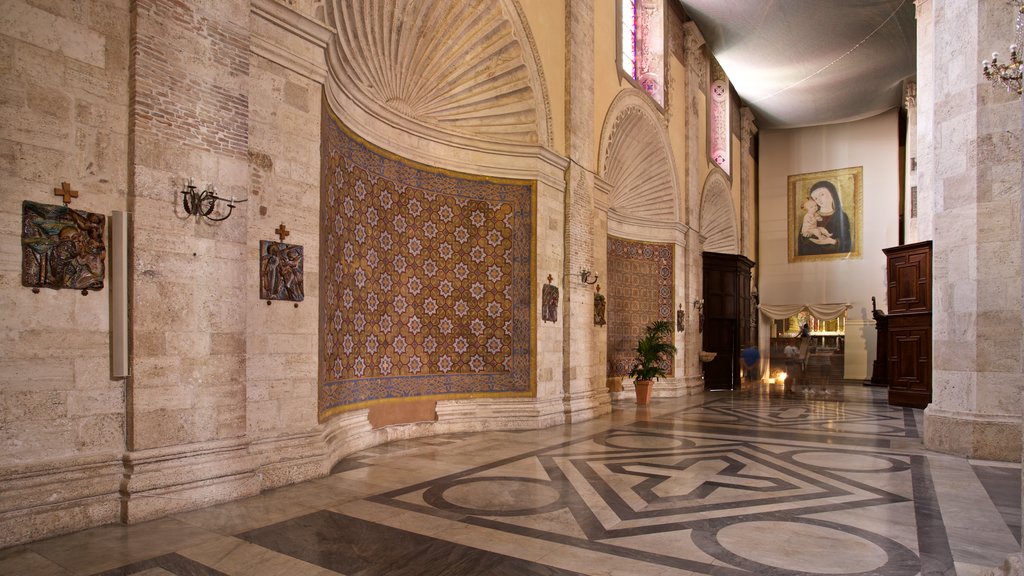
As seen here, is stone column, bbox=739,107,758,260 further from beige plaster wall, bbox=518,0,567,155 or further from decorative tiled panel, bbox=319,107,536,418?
decorative tiled panel, bbox=319,107,536,418

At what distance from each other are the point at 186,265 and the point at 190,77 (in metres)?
1.34

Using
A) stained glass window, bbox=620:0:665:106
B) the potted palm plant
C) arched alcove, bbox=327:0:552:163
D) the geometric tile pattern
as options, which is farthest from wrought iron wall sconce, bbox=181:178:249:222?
stained glass window, bbox=620:0:665:106

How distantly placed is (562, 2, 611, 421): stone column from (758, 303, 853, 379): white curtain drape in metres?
12.0

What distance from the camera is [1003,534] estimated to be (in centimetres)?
387

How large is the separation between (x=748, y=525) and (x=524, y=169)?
19.0 feet

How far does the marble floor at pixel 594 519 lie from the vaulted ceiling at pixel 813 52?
11172 millimetres

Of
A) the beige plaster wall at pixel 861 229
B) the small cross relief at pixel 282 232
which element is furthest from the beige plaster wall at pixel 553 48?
the beige plaster wall at pixel 861 229

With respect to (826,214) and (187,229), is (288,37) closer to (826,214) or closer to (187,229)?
(187,229)

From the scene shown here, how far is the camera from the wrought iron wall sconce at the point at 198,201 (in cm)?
437

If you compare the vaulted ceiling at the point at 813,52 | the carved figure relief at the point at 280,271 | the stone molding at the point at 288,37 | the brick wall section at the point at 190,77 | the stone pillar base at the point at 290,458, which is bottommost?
the stone pillar base at the point at 290,458

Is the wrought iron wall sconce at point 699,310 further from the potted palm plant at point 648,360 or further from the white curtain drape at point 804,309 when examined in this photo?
the white curtain drape at point 804,309

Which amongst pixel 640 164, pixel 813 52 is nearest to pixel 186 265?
pixel 640 164

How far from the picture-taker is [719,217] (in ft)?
62.3

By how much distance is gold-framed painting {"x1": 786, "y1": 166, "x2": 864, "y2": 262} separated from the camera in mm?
20812
